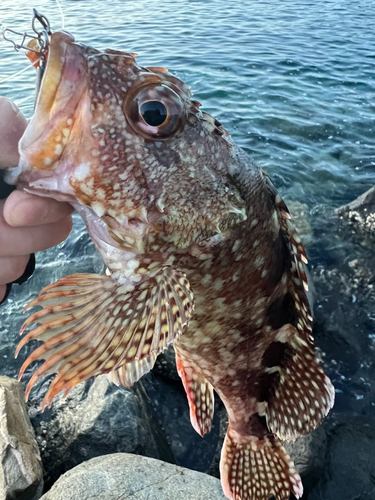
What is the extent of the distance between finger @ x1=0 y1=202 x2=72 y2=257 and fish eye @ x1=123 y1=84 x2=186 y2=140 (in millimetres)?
671

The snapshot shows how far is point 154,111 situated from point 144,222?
21.4 inches

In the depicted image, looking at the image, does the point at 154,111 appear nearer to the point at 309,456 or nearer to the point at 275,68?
the point at 309,456

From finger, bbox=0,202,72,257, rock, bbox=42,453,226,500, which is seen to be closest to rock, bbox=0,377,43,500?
rock, bbox=42,453,226,500

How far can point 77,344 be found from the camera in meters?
2.06

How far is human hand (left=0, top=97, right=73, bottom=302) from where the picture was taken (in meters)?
1.91

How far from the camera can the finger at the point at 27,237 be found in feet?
6.69

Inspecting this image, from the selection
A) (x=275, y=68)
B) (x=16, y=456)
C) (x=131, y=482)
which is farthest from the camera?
(x=275, y=68)

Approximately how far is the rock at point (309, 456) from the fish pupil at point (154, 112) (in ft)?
13.4

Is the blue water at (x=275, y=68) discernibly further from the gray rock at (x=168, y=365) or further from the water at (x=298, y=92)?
the gray rock at (x=168, y=365)

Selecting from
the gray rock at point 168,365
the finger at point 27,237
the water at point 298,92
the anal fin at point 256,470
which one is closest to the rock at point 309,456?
the water at point 298,92

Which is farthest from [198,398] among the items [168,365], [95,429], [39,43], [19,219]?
[39,43]

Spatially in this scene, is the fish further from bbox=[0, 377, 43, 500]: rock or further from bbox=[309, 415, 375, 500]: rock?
bbox=[309, 415, 375, 500]: rock

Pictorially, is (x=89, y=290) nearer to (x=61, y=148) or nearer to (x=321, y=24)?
(x=61, y=148)

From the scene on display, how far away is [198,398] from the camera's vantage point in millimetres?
3523
